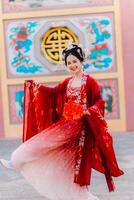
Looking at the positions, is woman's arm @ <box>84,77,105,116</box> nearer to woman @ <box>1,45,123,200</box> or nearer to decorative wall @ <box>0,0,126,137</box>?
woman @ <box>1,45,123,200</box>

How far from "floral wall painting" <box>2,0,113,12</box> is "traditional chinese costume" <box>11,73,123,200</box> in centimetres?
422

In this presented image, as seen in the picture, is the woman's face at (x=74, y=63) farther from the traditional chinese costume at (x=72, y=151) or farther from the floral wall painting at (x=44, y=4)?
the floral wall painting at (x=44, y=4)

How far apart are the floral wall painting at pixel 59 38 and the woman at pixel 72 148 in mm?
4109

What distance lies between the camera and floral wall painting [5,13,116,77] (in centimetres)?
823

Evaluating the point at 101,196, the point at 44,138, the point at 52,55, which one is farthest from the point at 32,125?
the point at 52,55

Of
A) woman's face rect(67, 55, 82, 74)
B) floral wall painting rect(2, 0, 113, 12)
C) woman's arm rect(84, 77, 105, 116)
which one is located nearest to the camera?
woman's arm rect(84, 77, 105, 116)

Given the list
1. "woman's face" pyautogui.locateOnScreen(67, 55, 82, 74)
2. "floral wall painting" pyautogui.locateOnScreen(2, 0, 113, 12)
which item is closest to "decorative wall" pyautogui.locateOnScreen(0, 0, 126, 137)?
"floral wall painting" pyautogui.locateOnScreen(2, 0, 113, 12)

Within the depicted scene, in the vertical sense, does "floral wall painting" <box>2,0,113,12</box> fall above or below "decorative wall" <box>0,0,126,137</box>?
above

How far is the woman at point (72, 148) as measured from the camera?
13.2 feet

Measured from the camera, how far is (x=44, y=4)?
26.9ft

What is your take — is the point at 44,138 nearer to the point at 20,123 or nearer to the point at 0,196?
the point at 0,196

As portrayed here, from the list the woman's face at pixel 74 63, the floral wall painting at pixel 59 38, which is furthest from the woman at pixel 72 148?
the floral wall painting at pixel 59 38

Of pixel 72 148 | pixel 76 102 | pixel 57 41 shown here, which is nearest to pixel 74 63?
pixel 76 102

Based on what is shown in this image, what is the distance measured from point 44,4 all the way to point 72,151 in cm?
448
